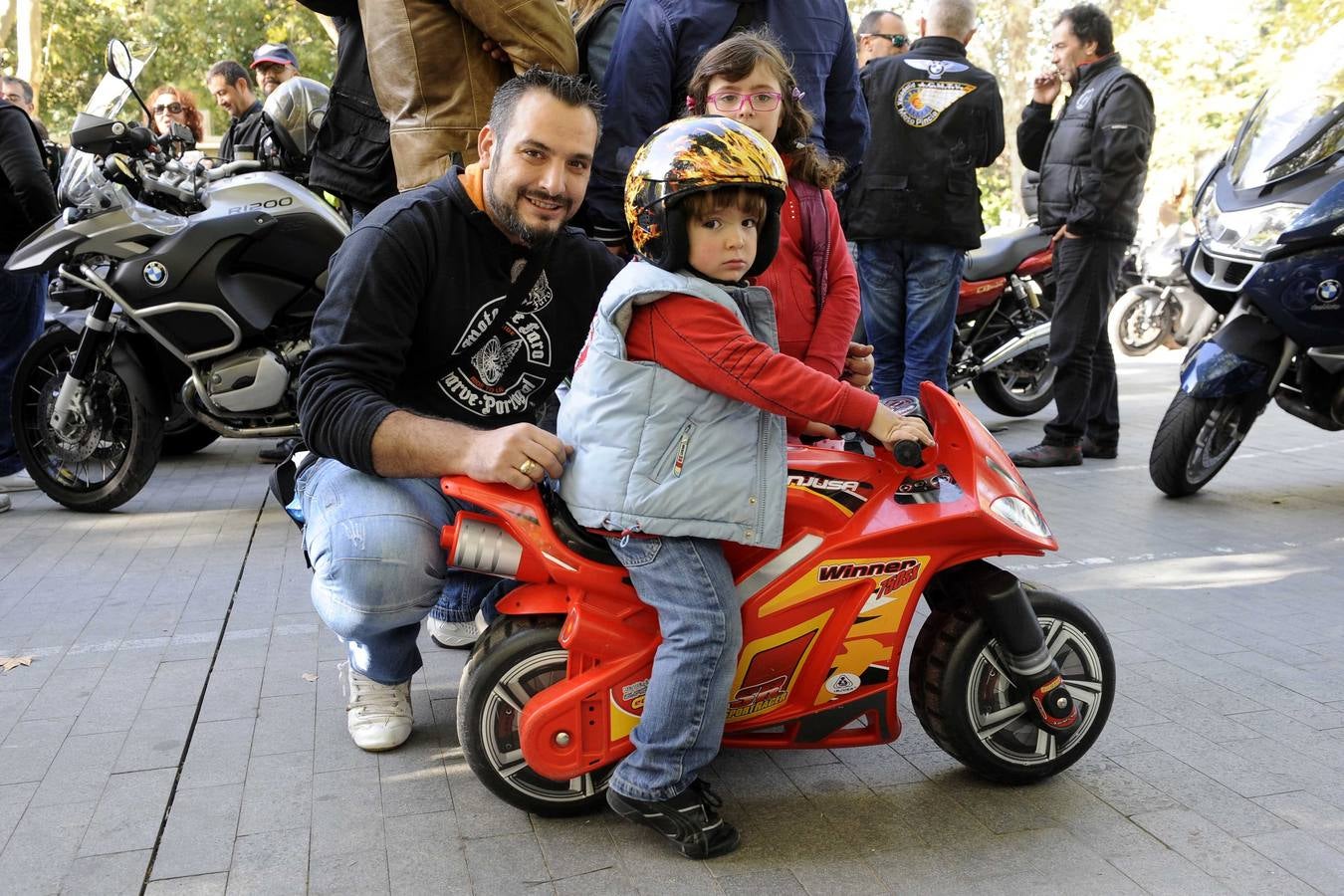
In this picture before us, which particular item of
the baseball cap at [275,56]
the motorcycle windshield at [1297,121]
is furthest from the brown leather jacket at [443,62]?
the baseball cap at [275,56]

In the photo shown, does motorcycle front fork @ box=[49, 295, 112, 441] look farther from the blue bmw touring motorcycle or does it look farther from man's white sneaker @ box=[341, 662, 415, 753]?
the blue bmw touring motorcycle

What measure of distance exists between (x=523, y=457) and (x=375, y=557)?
0.48 m

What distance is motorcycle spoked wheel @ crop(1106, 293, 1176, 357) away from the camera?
41.0ft

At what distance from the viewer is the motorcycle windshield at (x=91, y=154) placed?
215 inches

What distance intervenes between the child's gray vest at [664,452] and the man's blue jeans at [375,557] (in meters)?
0.48

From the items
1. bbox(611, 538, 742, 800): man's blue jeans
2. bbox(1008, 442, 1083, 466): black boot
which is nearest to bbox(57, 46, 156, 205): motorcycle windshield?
bbox(611, 538, 742, 800): man's blue jeans

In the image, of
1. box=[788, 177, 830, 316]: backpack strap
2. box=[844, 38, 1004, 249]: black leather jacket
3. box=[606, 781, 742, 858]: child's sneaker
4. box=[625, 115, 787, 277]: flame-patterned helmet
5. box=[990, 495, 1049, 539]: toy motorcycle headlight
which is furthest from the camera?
box=[844, 38, 1004, 249]: black leather jacket

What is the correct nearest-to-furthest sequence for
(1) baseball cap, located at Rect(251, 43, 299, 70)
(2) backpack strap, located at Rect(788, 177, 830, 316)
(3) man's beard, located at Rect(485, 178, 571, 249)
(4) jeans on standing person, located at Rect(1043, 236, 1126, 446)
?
(3) man's beard, located at Rect(485, 178, 571, 249) → (2) backpack strap, located at Rect(788, 177, 830, 316) → (4) jeans on standing person, located at Rect(1043, 236, 1126, 446) → (1) baseball cap, located at Rect(251, 43, 299, 70)

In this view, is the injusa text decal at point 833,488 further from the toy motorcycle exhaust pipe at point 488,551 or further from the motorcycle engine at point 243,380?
the motorcycle engine at point 243,380

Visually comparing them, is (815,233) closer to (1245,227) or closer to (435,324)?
(435,324)

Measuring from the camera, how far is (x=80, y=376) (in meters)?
5.53

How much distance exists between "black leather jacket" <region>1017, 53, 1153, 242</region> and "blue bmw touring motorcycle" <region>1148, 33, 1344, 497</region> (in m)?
0.56

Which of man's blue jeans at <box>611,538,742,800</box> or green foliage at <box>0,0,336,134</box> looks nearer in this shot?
man's blue jeans at <box>611,538,742,800</box>

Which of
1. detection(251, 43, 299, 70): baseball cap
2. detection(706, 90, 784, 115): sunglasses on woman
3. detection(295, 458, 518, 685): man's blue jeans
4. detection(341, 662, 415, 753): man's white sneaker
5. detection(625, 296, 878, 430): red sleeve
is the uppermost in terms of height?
detection(251, 43, 299, 70): baseball cap
